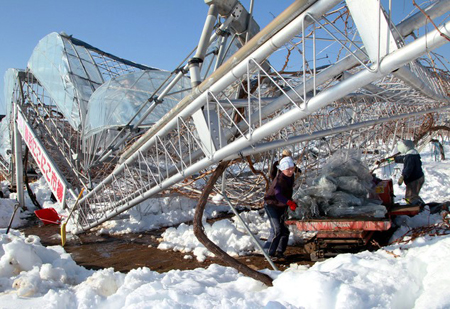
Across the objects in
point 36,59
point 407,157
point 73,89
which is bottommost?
point 407,157

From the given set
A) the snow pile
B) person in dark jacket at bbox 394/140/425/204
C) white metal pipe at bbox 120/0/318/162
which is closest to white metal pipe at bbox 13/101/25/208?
the snow pile

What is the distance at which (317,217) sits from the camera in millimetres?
4906

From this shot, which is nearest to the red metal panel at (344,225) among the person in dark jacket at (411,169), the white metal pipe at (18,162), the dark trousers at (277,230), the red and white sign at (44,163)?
the dark trousers at (277,230)

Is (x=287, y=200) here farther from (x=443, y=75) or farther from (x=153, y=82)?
(x=153, y=82)

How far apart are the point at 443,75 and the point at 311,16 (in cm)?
438

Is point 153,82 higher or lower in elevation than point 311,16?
higher

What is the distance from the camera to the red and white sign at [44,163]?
8.81 metres

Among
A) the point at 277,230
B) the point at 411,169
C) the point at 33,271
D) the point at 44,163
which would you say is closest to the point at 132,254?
the point at 33,271

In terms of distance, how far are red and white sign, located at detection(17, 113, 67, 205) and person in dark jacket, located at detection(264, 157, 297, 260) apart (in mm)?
6040

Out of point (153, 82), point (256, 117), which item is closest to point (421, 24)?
point (256, 117)

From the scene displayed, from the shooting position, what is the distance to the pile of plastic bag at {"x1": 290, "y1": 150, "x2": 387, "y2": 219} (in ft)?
16.2

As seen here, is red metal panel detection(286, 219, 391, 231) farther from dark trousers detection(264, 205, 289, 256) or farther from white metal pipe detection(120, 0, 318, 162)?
white metal pipe detection(120, 0, 318, 162)

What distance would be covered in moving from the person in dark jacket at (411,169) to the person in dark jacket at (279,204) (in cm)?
305

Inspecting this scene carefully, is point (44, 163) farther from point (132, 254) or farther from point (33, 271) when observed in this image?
point (33, 271)
